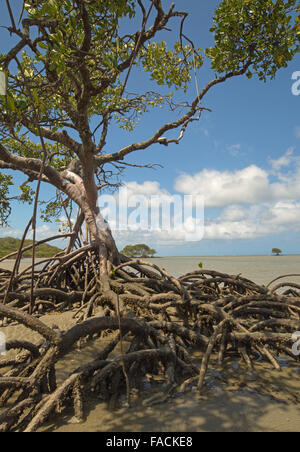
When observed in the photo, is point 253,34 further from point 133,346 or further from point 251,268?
point 251,268

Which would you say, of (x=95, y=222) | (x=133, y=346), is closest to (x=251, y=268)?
(x=95, y=222)

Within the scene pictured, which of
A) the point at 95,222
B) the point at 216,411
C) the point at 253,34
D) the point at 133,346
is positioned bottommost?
the point at 216,411

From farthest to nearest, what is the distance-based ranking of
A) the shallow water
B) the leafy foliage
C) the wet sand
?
the shallow water < the leafy foliage < the wet sand

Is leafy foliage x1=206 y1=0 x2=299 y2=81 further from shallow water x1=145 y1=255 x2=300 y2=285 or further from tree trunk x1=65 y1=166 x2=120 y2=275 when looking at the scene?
shallow water x1=145 y1=255 x2=300 y2=285

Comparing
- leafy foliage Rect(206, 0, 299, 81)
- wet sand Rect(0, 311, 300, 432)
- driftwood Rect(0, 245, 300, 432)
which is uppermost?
leafy foliage Rect(206, 0, 299, 81)

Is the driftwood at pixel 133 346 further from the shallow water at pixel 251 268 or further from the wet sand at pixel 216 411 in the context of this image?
the shallow water at pixel 251 268

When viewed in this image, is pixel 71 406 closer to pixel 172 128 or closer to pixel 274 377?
pixel 274 377

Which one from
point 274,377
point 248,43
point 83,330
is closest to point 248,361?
point 274,377

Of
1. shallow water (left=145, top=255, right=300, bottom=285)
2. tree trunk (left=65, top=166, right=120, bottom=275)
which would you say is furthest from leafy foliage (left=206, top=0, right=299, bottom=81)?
shallow water (left=145, top=255, right=300, bottom=285)

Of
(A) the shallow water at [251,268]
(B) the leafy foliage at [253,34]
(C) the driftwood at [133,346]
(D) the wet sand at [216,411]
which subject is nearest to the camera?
(D) the wet sand at [216,411]

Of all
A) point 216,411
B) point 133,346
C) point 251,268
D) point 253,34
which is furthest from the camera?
point 251,268

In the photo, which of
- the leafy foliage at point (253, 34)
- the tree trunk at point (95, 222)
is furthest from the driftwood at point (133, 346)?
the leafy foliage at point (253, 34)
